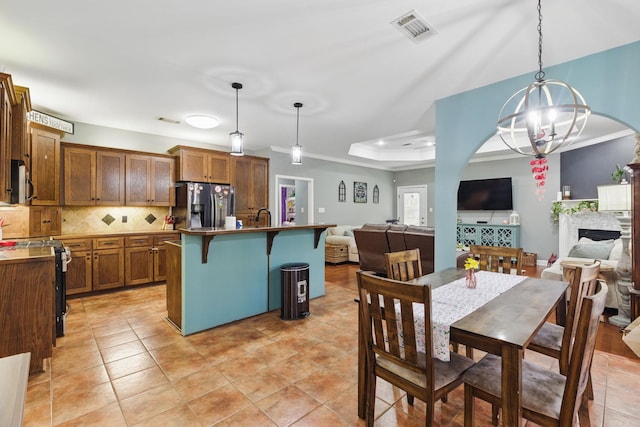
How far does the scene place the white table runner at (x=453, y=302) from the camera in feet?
4.94

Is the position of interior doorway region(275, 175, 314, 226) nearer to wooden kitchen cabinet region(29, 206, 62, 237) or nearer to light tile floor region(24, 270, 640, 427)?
wooden kitchen cabinet region(29, 206, 62, 237)

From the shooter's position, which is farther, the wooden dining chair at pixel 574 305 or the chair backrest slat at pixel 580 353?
the wooden dining chair at pixel 574 305

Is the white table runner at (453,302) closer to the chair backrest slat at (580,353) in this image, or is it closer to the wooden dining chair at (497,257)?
the wooden dining chair at (497,257)

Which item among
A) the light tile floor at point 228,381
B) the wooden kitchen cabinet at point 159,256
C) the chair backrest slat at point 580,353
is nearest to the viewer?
the chair backrest slat at point 580,353

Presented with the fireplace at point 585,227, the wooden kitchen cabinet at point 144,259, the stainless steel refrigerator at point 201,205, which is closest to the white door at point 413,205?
the fireplace at point 585,227

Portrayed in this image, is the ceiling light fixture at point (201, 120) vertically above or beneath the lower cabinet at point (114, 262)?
above

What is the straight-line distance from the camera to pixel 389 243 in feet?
17.1

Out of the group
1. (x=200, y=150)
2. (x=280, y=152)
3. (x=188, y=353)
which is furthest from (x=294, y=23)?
(x=280, y=152)

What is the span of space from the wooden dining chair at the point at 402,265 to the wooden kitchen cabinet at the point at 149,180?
4383mm

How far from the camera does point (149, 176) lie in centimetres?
512

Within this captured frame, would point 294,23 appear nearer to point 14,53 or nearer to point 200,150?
point 14,53

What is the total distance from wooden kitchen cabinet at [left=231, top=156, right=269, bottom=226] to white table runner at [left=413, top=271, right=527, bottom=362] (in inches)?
181

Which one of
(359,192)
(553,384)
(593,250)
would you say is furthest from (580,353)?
(359,192)

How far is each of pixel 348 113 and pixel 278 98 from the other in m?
1.09
